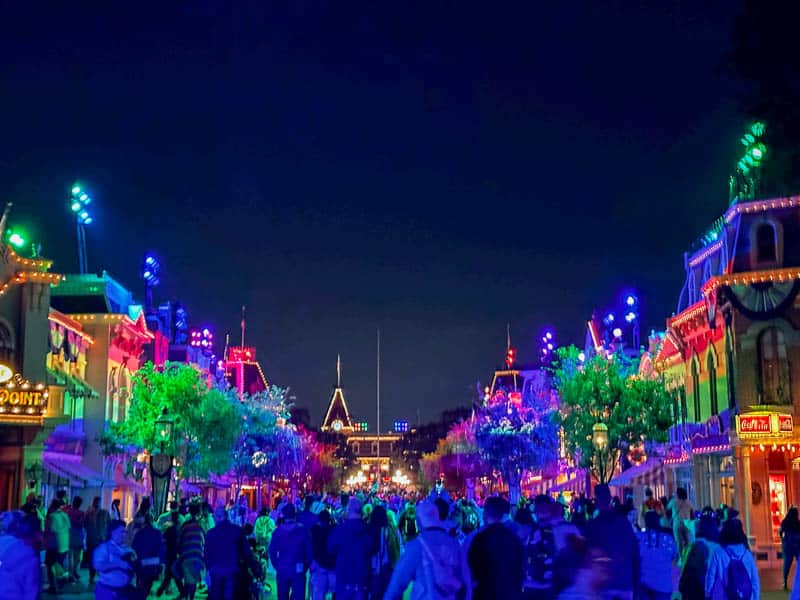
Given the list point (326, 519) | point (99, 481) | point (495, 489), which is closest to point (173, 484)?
point (99, 481)

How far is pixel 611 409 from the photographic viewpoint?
176 ft

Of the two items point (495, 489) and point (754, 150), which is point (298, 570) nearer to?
point (754, 150)

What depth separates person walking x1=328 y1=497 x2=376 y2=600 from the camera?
14.4m

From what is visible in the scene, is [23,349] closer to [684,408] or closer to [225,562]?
[225,562]

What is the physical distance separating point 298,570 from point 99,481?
108 ft

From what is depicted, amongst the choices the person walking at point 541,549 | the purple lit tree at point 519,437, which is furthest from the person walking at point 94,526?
the purple lit tree at point 519,437

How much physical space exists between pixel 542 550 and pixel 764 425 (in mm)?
24245

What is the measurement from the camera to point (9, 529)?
1039cm

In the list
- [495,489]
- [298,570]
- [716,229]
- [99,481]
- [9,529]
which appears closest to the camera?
[9,529]

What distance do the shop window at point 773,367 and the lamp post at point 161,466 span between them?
20646 mm

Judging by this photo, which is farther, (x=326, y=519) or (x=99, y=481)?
(x=99, y=481)

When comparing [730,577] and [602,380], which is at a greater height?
[602,380]

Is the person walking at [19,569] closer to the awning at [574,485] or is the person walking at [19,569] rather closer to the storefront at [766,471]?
the storefront at [766,471]

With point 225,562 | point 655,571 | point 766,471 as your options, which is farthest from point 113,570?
point 766,471
